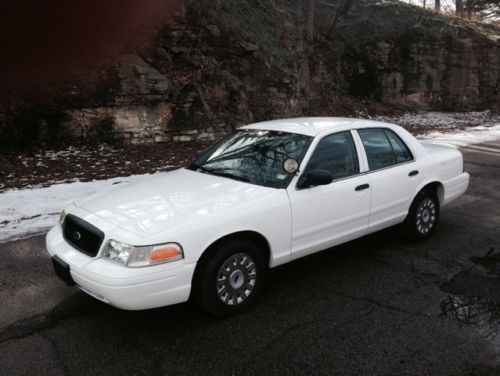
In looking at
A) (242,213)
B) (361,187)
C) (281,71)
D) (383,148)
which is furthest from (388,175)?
(281,71)

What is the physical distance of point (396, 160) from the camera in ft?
16.5

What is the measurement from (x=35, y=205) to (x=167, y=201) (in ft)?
13.0

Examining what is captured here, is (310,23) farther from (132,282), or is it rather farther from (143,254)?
(132,282)

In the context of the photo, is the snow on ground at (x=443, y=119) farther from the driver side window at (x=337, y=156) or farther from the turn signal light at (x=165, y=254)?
the turn signal light at (x=165, y=254)

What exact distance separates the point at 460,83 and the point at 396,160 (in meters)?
20.7

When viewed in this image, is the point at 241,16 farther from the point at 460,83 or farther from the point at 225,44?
the point at 460,83

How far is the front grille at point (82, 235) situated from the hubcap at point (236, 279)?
954 mm

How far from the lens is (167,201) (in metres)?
3.76

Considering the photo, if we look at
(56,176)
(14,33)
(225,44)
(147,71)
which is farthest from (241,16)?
(56,176)

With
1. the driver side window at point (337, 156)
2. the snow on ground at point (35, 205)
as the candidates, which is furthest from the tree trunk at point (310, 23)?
the driver side window at point (337, 156)

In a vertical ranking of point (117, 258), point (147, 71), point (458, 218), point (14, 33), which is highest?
point (14, 33)

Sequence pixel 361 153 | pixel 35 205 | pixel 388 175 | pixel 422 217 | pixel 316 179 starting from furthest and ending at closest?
pixel 35 205 < pixel 422 217 < pixel 388 175 < pixel 361 153 < pixel 316 179

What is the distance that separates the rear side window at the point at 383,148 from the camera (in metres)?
4.80

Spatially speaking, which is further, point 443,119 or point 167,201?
point 443,119
